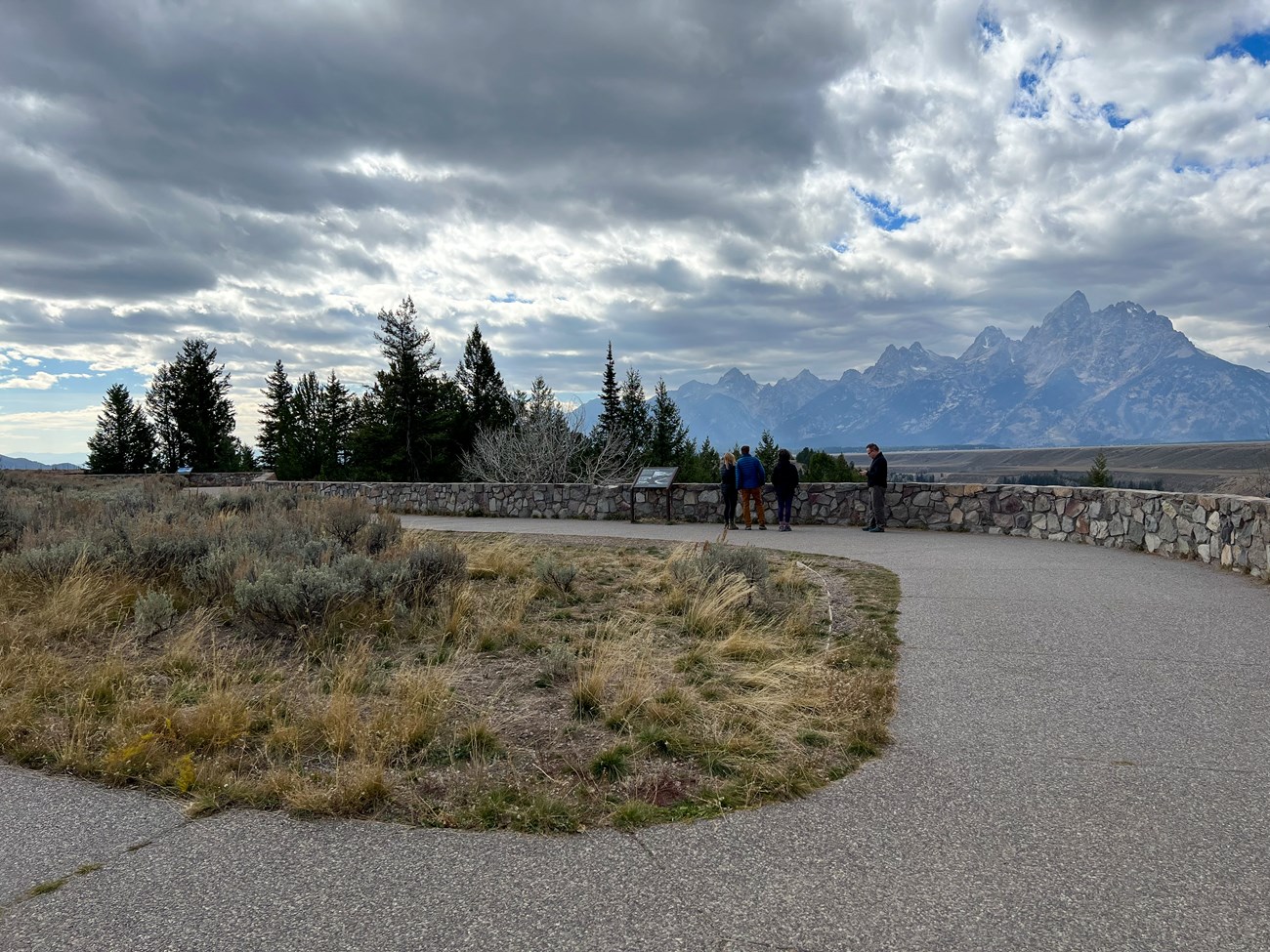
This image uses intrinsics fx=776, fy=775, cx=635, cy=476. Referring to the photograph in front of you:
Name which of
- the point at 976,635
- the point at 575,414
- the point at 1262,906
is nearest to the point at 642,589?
the point at 976,635

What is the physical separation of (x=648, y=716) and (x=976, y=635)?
12.1 ft

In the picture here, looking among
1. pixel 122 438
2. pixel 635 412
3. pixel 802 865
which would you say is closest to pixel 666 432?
pixel 635 412

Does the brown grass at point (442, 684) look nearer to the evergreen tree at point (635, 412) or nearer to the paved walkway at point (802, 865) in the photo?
the paved walkway at point (802, 865)

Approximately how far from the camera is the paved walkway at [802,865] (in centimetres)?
259

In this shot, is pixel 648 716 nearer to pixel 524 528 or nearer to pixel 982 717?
pixel 982 717

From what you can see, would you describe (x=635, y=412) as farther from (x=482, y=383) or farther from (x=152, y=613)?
(x=152, y=613)

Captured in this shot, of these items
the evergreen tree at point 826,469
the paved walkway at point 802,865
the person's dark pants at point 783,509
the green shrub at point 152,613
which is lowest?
the paved walkway at point 802,865

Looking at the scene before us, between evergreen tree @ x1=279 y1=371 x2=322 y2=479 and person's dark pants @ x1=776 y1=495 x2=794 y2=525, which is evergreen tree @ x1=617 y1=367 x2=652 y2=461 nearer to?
evergreen tree @ x1=279 y1=371 x2=322 y2=479

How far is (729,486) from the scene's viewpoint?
17.2m

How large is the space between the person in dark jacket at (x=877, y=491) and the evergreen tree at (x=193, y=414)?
52267mm

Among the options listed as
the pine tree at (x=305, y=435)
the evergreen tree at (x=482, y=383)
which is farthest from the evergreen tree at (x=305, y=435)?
the evergreen tree at (x=482, y=383)

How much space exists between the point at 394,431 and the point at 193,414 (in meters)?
14.7

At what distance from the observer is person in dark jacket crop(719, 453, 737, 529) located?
1722 cm

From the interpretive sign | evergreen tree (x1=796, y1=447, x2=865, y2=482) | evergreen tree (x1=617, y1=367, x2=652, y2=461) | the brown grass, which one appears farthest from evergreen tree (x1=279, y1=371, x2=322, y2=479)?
the brown grass
